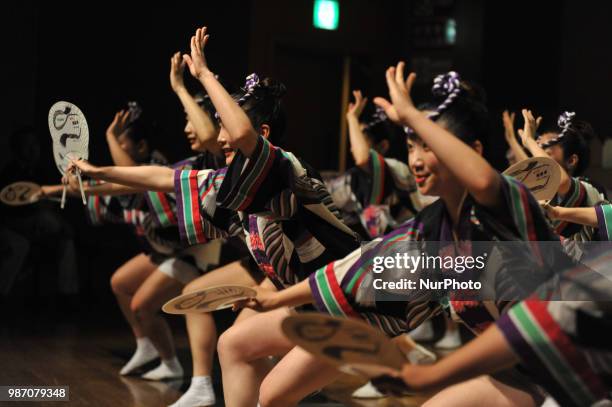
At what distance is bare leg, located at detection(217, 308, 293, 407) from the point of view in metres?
2.56

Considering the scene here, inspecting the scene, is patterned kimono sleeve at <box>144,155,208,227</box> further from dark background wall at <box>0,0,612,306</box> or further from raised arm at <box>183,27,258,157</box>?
dark background wall at <box>0,0,612,306</box>

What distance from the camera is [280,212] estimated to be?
2590 mm

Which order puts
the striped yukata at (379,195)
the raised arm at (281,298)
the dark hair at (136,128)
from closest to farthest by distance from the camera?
the raised arm at (281,298)
the dark hair at (136,128)
the striped yukata at (379,195)

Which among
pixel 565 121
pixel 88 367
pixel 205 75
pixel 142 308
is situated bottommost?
pixel 88 367

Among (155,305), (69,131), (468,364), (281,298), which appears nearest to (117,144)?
(155,305)

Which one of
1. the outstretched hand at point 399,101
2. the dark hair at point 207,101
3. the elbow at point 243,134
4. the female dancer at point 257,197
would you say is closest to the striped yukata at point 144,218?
the dark hair at point 207,101

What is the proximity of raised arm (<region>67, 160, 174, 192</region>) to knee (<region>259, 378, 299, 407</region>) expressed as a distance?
860mm

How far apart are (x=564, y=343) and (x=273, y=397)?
3.02 ft

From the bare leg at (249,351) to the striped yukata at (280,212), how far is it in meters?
0.19

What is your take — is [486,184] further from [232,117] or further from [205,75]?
[205,75]

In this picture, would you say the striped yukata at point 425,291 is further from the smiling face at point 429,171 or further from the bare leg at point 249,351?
the bare leg at point 249,351

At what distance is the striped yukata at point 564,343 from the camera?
5.60ft

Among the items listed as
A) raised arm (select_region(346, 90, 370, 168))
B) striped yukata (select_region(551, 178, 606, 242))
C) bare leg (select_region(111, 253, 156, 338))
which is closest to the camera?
striped yukata (select_region(551, 178, 606, 242))

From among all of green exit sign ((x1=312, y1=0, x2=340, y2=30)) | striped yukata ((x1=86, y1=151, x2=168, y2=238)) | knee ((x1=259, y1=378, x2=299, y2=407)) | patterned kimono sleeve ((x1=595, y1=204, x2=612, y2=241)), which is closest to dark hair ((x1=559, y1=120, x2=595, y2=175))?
patterned kimono sleeve ((x1=595, y1=204, x2=612, y2=241))
